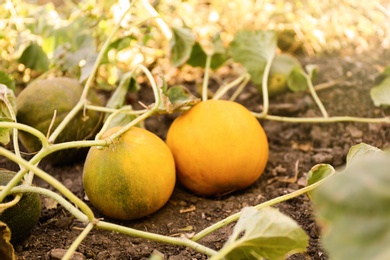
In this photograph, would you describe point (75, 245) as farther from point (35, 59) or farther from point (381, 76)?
point (381, 76)

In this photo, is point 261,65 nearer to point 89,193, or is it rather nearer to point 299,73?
point 299,73

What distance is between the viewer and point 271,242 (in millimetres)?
1109

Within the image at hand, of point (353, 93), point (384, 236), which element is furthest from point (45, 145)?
point (353, 93)

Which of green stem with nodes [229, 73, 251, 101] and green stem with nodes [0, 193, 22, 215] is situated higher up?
green stem with nodes [0, 193, 22, 215]

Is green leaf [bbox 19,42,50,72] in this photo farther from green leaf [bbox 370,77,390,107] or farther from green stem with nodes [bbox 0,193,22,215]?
green leaf [bbox 370,77,390,107]

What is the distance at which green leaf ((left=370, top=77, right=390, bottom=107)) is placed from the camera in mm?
2146

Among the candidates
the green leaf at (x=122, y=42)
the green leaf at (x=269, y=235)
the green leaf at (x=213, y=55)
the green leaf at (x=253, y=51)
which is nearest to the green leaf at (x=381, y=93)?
the green leaf at (x=253, y=51)

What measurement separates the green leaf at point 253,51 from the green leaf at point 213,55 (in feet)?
0.15

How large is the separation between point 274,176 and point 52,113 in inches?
30.3

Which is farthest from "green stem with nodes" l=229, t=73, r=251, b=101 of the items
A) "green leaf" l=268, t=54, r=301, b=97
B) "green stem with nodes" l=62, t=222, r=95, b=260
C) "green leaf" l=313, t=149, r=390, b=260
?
"green leaf" l=313, t=149, r=390, b=260

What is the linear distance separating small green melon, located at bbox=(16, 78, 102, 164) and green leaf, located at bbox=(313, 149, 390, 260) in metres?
1.20

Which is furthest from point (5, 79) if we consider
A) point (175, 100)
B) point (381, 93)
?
point (381, 93)

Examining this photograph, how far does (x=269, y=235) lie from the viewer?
3.58 ft

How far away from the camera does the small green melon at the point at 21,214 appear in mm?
1419
